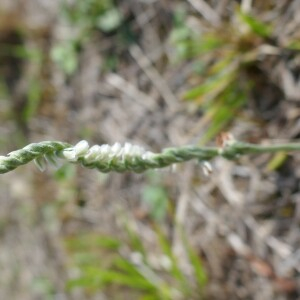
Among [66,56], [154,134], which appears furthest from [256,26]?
[66,56]

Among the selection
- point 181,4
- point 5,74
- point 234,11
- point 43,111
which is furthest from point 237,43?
point 5,74

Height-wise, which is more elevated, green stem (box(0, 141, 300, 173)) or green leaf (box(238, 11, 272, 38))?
green leaf (box(238, 11, 272, 38))

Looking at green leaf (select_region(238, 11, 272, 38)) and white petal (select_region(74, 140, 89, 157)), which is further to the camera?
green leaf (select_region(238, 11, 272, 38))

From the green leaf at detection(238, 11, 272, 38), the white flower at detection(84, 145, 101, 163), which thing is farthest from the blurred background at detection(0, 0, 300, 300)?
the white flower at detection(84, 145, 101, 163)

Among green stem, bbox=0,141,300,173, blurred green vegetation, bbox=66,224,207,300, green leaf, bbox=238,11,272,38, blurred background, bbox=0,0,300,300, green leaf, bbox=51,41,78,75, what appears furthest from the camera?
green leaf, bbox=51,41,78,75

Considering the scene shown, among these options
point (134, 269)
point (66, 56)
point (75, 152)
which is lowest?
point (75, 152)

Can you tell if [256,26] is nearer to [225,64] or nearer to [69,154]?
[225,64]

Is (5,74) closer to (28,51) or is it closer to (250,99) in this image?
(28,51)

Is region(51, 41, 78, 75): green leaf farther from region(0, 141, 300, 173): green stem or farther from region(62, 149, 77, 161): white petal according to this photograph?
region(62, 149, 77, 161): white petal
